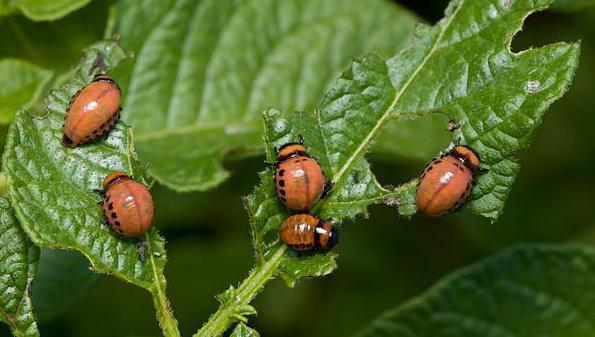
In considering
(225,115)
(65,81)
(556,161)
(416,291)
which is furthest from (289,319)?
(65,81)

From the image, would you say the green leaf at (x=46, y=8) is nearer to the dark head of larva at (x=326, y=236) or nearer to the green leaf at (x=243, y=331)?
the dark head of larva at (x=326, y=236)

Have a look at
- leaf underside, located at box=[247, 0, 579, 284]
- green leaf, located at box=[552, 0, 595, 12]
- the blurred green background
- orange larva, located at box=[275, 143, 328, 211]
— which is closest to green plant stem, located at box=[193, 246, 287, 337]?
leaf underside, located at box=[247, 0, 579, 284]

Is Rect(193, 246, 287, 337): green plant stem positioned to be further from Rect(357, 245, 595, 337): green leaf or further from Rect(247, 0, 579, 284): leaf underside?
Rect(357, 245, 595, 337): green leaf

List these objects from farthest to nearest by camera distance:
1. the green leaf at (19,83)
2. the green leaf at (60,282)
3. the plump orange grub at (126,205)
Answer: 1. the green leaf at (19,83)
2. the green leaf at (60,282)
3. the plump orange grub at (126,205)

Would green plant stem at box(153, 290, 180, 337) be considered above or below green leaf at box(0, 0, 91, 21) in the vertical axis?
below

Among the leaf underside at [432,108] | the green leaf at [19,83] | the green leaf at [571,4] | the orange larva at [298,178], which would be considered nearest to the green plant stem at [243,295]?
the leaf underside at [432,108]

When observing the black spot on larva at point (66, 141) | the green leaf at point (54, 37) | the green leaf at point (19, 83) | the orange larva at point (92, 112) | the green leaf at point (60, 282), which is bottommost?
the green leaf at point (60, 282)

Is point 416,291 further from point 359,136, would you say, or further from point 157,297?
point 157,297
